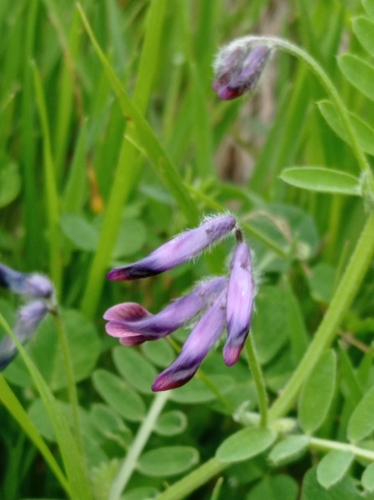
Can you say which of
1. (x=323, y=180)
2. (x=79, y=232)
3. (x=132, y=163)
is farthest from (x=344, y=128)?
(x=79, y=232)

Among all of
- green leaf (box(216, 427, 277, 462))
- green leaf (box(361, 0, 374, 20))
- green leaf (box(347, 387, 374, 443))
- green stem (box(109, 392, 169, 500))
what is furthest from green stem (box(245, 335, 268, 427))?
green leaf (box(361, 0, 374, 20))

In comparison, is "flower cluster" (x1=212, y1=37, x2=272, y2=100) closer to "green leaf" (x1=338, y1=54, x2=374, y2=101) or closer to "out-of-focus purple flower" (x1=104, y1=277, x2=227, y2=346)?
"green leaf" (x1=338, y1=54, x2=374, y2=101)

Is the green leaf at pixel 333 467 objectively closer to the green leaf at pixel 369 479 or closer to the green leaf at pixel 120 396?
the green leaf at pixel 369 479

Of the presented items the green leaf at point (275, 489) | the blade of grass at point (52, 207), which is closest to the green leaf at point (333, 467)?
the green leaf at point (275, 489)

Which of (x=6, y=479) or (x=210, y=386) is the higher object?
(x=210, y=386)

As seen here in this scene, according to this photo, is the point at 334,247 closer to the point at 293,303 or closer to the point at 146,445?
the point at 293,303

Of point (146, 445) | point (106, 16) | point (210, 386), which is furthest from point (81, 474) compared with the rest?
point (106, 16)

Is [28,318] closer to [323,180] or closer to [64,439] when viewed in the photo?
[64,439]

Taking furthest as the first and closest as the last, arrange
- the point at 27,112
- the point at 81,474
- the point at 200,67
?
1. the point at 200,67
2. the point at 27,112
3. the point at 81,474
